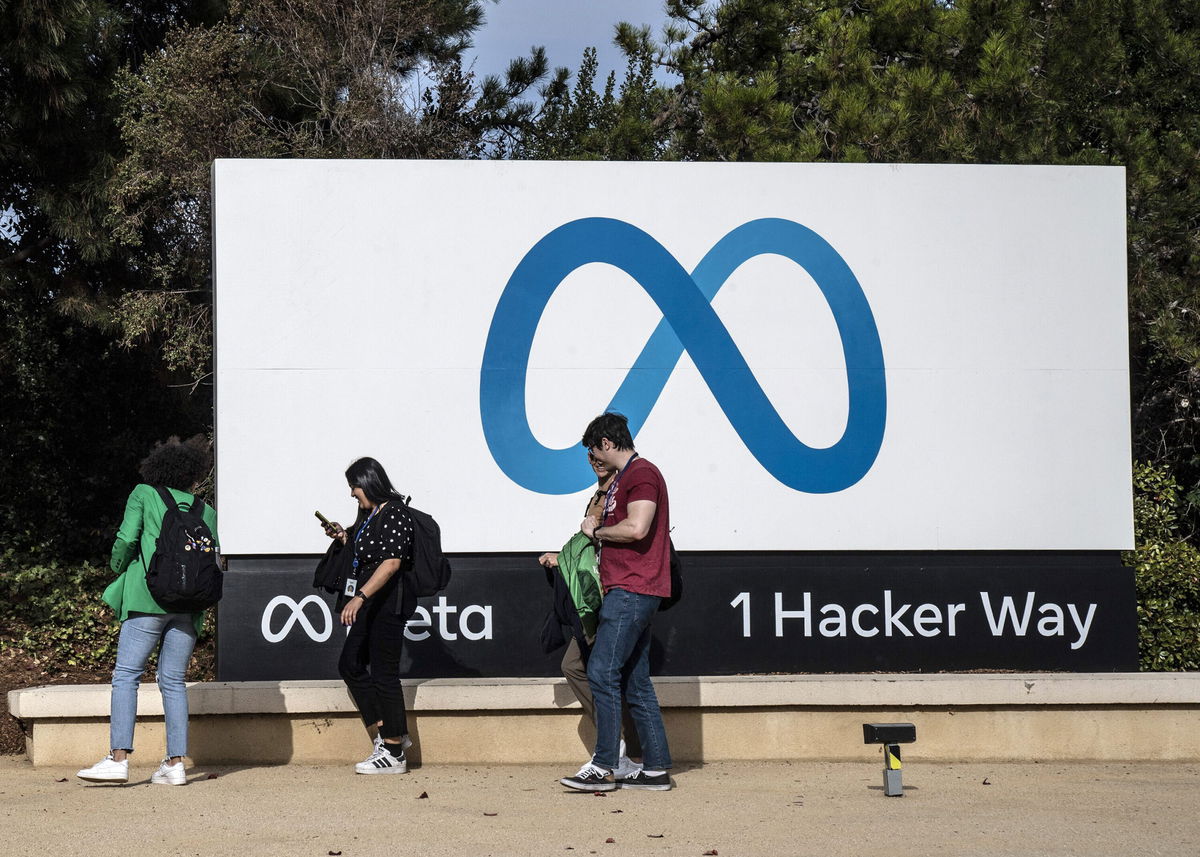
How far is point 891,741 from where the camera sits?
19.5ft

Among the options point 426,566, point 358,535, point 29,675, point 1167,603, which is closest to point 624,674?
point 426,566

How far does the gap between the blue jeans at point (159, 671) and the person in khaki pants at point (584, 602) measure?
5.97 feet

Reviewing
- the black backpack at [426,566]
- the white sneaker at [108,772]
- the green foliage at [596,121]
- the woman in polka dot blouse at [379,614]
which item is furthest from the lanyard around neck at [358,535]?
the green foliage at [596,121]

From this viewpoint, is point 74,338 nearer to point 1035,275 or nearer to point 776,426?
point 776,426

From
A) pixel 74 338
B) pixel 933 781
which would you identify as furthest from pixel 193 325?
pixel 933 781

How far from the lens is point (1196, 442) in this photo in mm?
11961

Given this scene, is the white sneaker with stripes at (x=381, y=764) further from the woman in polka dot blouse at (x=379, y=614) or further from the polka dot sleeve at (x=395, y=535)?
the polka dot sleeve at (x=395, y=535)

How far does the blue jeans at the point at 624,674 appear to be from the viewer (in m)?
5.98

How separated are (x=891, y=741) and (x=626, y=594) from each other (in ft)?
4.59

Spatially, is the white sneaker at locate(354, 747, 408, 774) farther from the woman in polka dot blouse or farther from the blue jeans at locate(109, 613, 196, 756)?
the blue jeans at locate(109, 613, 196, 756)

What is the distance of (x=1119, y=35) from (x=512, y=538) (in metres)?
8.57

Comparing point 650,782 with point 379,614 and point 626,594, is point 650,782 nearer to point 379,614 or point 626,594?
point 626,594

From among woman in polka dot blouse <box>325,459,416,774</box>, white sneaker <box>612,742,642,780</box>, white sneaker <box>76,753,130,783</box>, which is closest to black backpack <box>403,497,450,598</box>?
woman in polka dot blouse <box>325,459,416,774</box>

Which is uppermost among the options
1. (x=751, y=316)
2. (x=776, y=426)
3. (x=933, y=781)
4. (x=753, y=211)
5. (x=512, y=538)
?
(x=753, y=211)
